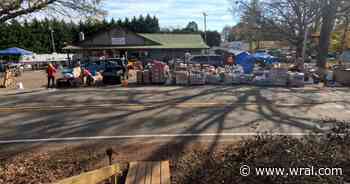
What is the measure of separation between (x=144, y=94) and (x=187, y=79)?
4541 millimetres

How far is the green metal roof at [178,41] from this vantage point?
139 feet

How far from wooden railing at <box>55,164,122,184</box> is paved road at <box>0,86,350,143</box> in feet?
8.68

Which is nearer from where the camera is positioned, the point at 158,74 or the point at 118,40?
the point at 158,74

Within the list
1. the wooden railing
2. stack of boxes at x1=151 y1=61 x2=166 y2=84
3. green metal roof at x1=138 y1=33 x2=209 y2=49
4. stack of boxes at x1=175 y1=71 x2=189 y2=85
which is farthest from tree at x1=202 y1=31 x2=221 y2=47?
the wooden railing

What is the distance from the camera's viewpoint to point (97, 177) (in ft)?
13.6

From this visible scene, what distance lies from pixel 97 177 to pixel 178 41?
4247 cm

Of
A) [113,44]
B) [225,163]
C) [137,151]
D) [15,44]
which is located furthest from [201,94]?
[15,44]

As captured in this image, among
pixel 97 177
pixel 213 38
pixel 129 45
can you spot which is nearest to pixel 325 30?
pixel 97 177

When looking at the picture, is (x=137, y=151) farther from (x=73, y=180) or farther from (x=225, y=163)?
(x=73, y=180)

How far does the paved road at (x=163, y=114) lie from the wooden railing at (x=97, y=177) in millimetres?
2644

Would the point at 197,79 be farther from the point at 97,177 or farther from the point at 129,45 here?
the point at 129,45

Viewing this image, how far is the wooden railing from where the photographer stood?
362 cm

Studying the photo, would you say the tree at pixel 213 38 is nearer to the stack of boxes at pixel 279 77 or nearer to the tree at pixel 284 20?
the tree at pixel 284 20

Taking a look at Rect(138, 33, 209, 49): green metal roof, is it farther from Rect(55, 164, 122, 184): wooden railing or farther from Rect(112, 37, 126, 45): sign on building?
Rect(55, 164, 122, 184): wooden railing
